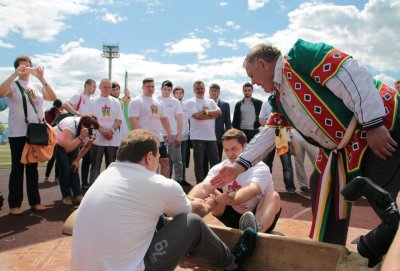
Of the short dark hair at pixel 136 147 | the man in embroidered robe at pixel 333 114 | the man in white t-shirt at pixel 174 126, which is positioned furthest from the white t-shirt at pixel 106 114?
the man in embroidered robe at pixel 333 114

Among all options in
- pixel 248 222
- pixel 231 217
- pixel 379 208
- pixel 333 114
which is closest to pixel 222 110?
pixel 231 217

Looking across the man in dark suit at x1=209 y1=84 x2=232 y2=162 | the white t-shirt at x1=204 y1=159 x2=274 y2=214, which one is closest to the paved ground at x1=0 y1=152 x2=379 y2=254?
the white t-shirt at x1=204 y1=159 x2=274 y2=214

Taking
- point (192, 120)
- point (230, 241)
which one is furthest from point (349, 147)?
point (192, 120)

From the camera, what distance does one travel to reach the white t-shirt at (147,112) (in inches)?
265

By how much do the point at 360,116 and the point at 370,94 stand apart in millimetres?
134

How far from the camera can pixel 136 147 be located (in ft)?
8.98

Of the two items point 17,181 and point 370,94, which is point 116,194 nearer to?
point 370,94

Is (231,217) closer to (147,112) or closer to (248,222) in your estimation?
(248,222)

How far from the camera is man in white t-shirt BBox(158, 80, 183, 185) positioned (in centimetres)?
779

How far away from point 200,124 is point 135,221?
5228 mm

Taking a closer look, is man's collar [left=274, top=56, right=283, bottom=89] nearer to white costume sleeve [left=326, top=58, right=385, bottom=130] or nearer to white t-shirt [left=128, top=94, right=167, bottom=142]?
white costume sleeve [left=326, top=58, right=385, bottom=130]

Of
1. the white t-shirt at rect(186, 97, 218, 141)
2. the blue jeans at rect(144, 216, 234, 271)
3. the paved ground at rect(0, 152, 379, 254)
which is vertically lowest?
the paved ground at rect(0, 152, 379, 254)

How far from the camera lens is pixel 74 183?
235 inches

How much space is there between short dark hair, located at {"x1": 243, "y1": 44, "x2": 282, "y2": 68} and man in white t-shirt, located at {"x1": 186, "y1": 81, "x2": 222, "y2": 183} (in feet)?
16.2
